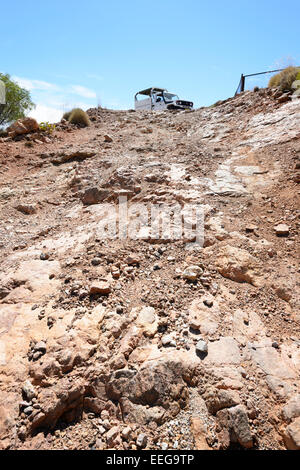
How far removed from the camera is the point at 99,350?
240cm

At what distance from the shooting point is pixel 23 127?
29.5 ft

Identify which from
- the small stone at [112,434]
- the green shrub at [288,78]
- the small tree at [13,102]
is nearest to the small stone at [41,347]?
the small stone at [112,434]

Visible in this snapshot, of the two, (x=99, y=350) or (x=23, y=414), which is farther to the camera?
(x=99, y=350)

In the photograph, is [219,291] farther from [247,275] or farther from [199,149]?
Answer: [199,149]

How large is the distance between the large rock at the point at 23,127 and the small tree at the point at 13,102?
7933 millimetres

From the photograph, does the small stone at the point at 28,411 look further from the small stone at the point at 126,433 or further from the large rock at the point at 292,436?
the large rock at the point at 292,436

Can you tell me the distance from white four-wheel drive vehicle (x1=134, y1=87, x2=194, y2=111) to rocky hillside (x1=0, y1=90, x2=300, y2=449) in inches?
373

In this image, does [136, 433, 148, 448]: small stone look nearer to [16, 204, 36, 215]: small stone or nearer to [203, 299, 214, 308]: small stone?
[203, 299, 214, 308]: small stone

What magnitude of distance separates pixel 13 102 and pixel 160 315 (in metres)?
17.7

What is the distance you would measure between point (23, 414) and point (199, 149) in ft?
19.6

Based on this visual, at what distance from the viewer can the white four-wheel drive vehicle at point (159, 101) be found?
13898 mm

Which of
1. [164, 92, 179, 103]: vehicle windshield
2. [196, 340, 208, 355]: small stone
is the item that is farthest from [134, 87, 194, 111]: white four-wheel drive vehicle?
[196, 340, 208, 355]: small stone

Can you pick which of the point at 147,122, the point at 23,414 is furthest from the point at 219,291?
the point at 147,122

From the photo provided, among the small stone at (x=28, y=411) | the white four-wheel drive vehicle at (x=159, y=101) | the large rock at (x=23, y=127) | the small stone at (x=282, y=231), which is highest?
the white four-wheel drive vehicle at (x=159, y=101)
